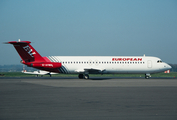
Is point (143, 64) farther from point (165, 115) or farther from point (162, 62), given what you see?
point (165, 115)

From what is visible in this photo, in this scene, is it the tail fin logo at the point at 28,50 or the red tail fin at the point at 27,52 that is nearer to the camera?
the red tail fin at the point at 27,52

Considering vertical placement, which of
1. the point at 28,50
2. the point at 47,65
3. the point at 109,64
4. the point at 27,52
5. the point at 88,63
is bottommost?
the point at 47,65

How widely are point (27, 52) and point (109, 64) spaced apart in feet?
47.5

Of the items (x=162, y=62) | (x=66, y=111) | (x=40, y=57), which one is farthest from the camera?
(x=162, y=62)

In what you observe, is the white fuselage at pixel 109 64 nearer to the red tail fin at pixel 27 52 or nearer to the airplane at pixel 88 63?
the airplane at pixel 88 63

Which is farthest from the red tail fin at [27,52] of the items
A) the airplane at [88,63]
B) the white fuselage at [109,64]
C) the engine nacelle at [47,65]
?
the white fuselage at [109,64]

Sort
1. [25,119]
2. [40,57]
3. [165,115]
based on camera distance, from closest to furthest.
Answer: [25,119]
[165,115]
[40,57]

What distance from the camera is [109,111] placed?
365 inches

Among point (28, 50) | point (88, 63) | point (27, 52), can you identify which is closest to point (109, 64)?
point (88, 63)

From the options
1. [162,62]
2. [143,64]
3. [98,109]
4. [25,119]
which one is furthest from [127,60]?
[25,119]

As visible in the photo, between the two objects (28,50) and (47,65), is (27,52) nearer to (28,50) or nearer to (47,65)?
(28,50)

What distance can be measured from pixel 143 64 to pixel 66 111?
31.7 m

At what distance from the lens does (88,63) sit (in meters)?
38.2

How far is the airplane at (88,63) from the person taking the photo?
36375mm
